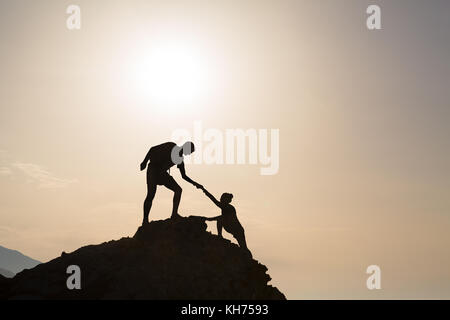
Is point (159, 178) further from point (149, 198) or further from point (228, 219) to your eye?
point (228, 219)

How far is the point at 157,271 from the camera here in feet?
65.0

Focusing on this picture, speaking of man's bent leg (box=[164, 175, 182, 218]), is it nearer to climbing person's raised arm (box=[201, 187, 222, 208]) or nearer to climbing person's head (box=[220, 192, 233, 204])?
climbing person's raised arm (box=[201, 187, 222, 208])

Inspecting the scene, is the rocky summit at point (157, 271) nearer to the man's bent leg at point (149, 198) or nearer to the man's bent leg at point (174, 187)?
the man's bent leg at point (149, 198)

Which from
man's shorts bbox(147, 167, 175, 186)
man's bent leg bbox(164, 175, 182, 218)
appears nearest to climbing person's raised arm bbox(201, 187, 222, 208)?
man's bent leg bbox(164, 175, 182, 218)

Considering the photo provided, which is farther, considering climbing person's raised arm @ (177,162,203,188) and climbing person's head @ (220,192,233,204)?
climbing person's head @ (220,192,233,204)

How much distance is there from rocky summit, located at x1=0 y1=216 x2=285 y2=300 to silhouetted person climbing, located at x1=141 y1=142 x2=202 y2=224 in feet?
5.10

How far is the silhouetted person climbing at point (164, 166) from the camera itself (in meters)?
20.2

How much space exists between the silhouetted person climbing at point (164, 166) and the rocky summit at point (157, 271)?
5.10ft

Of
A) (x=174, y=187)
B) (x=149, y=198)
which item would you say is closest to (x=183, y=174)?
(x=174, y=187)

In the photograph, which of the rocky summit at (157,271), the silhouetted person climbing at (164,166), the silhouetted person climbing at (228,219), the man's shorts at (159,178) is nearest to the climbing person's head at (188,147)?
the silhouetted person climbing at (164,166)

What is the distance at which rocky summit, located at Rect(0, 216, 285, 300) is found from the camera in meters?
19.4
